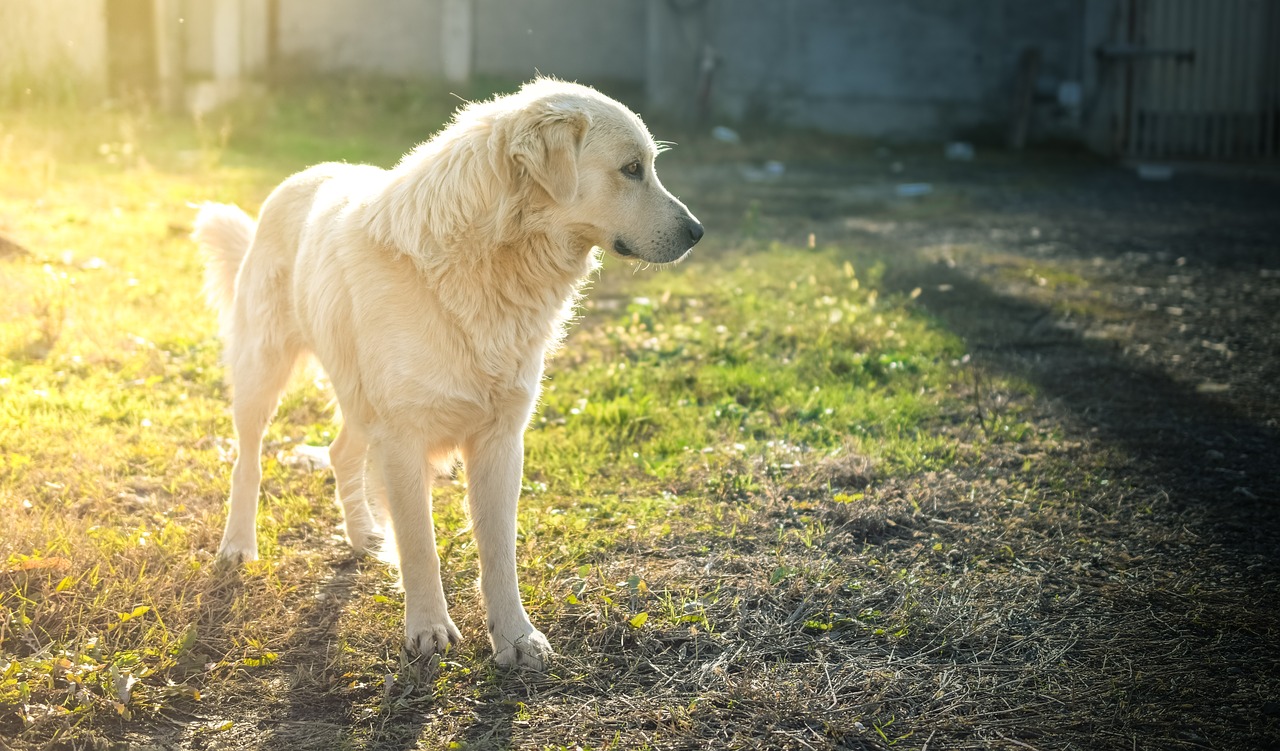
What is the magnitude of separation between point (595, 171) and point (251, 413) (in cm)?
154

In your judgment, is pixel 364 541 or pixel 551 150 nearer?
pixel 551 150

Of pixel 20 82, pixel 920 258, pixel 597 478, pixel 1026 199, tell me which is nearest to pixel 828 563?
pixel 597 478

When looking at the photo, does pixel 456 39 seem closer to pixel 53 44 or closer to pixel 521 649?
pixel 53 44

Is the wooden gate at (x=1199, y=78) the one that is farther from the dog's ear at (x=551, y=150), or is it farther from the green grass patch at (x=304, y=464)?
the dog's ear at (x=551, y=150)

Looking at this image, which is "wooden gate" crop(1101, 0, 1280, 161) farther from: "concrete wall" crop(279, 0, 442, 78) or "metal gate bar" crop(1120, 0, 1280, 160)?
"concrete wall" crop(279, 0, 442, 78)

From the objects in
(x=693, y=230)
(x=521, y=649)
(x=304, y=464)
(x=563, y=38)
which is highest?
(x=563, y=38)

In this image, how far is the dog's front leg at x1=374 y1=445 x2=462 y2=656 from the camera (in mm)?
3131

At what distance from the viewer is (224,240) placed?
4355mm

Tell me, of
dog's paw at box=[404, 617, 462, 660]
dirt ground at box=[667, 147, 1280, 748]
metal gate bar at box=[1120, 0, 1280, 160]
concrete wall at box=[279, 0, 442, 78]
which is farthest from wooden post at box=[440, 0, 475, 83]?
dog's paw at box=[404, 617, 462, 660]

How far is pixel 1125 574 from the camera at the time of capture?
368cm

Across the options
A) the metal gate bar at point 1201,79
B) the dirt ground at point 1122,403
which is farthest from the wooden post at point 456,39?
the metal gate bar at point 1201,79

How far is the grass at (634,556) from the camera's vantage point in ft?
9.41

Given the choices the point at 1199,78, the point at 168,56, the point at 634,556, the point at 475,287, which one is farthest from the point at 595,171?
the point at 1199,78

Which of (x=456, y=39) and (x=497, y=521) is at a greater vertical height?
(x=456, y=39)
